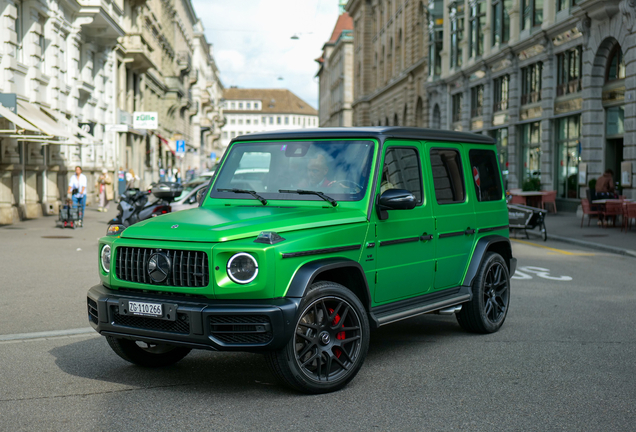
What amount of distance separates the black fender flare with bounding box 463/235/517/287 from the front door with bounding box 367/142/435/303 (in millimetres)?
643

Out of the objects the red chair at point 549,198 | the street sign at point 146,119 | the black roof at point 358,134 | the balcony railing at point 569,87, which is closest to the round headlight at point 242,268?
the black roof at point 358,134

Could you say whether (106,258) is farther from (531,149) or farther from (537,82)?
(531,149)

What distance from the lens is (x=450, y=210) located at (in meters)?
6.68

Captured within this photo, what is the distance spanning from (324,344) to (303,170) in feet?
4.92

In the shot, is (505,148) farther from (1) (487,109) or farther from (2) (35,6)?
(2) (35,6)

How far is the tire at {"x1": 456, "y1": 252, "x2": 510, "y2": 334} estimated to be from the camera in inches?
274

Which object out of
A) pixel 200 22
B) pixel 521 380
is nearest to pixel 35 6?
pixel 521 380

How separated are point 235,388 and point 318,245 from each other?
1.13 m

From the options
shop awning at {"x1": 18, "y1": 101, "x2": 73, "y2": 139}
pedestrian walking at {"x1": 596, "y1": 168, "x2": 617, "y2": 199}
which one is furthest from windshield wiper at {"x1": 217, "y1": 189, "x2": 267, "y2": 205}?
pedestrian walking at {"x1": 596, "y1": 168, "x2": 617, "y2": 199}

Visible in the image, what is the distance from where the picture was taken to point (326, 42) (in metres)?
128

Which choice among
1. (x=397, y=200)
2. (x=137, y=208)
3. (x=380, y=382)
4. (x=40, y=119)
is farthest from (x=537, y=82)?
(x=380, y=382)

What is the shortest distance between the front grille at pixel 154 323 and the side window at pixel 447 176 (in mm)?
2619

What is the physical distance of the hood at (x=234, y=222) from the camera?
4.89m

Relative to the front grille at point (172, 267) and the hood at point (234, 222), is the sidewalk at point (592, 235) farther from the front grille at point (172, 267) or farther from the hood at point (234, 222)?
the front grille at point (172, 267)
